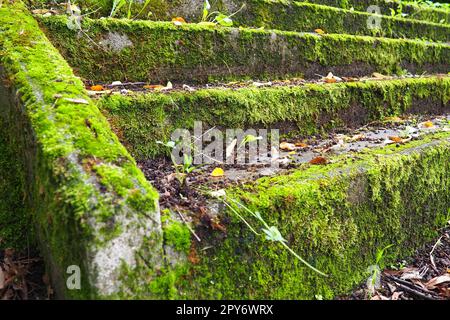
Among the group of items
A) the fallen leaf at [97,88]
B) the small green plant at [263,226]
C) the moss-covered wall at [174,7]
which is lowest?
the small green plant at [263,226]

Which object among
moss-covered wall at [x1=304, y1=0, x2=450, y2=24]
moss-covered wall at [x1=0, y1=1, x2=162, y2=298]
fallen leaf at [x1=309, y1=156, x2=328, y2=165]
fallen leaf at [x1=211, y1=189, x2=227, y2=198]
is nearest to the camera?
moss-covered wall at [x1=0, y1=1, x2=162, y2=298]

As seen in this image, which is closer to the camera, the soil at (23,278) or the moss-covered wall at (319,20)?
the soil at (23,278)

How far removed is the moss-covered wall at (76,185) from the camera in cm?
108

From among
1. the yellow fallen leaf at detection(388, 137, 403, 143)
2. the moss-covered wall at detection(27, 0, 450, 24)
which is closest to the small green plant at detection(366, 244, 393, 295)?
the yellow fallen leaf at detection(388, 137, 403, 143)

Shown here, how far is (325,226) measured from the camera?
63.1 inches

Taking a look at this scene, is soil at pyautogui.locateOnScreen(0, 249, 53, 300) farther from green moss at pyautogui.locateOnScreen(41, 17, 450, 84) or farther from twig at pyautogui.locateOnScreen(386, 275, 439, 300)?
twig at pyautogui.locateOnScreen(386, 275, 439, 300)

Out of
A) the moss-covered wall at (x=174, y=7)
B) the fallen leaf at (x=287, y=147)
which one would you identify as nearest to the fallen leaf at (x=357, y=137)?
the fallen leaf at (x=287, y=147)

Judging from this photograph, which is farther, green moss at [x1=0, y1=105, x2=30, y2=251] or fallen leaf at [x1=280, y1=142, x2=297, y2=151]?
fallen leaf at [x1=280, y1=142, x2=297, y2=151]

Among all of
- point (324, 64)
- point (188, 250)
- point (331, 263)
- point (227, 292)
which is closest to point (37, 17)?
point (188, 250)

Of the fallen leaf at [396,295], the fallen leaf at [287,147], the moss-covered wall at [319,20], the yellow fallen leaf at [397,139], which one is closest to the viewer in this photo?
the fallen leaf at [396,295]

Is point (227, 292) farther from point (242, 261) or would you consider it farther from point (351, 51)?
point (351, 51)

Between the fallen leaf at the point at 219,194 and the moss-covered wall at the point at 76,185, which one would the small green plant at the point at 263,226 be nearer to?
the fallen leaf at the point at 219,194

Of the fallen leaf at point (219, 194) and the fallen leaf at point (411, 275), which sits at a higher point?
the fallen leaf at point (219, 194)

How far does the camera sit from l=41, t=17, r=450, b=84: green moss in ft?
6.94
